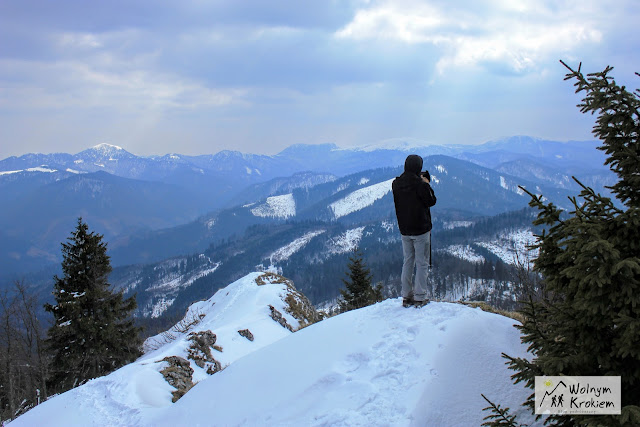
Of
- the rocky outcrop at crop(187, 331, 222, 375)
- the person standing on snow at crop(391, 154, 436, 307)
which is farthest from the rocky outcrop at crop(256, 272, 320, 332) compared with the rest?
the person standing on snow at crop(391, 154, 436, 307)

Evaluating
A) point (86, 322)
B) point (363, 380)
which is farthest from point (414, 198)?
point (86, 322)

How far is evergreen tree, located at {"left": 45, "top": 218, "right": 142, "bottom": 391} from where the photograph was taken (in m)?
20.5

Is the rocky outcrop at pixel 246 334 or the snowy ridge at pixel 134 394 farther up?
the snowy ridge at pixel 134 394

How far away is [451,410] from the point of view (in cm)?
494

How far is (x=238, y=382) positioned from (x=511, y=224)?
215809 mm

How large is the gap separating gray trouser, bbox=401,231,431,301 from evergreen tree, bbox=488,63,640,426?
3793 mm

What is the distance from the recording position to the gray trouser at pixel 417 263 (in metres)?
7.68

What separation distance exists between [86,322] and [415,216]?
2075 cm

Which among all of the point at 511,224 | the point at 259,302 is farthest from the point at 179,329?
the point at 511,224

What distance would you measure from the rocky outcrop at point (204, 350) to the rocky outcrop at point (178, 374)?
0.76 metres

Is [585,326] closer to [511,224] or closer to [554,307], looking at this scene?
[554,307]

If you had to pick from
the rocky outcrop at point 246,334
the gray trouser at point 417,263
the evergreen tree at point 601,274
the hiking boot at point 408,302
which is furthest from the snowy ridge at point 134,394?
the evergreen tree at point 601,274

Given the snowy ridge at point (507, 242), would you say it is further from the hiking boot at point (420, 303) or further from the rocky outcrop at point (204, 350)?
the hiking boot at point (420, 303)

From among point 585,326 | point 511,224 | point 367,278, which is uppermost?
point 585,326
